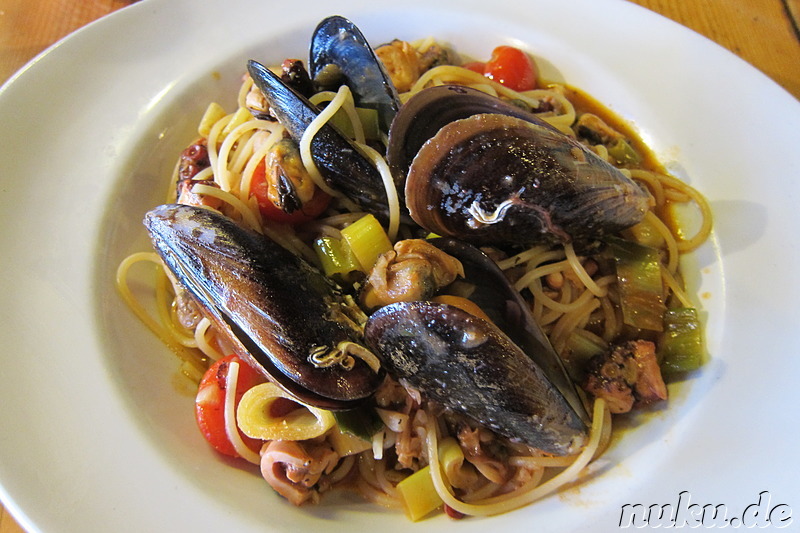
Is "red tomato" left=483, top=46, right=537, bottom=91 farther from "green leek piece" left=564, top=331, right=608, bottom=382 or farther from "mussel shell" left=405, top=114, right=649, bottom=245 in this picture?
"green leek piece" left=564, top=331, right=608, bottom=382

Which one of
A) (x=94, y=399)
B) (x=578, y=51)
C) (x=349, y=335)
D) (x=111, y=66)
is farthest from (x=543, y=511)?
(x=111, y=66)

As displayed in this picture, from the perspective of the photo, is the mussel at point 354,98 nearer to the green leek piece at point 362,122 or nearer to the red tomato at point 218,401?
the green leek piece at point 362,122

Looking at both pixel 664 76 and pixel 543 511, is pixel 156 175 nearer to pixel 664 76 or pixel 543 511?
pixel 543 511

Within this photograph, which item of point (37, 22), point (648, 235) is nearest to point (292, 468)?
point (648, 235)

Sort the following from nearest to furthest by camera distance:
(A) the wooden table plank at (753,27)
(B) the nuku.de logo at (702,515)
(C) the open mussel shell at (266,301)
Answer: (B) the nuku.de logo at (702,515)
(C) the open mussel shell at (266,301)
(A) the wooden table plank at (753,27)

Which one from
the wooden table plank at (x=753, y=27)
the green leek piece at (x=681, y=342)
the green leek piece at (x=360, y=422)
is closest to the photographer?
the green leek piece at (x=360, y=422)

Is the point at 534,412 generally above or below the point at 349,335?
below

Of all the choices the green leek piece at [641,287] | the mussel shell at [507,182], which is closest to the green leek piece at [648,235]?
the green leek piece at [641,287]

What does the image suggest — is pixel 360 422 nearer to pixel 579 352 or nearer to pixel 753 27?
pixel 579 352
